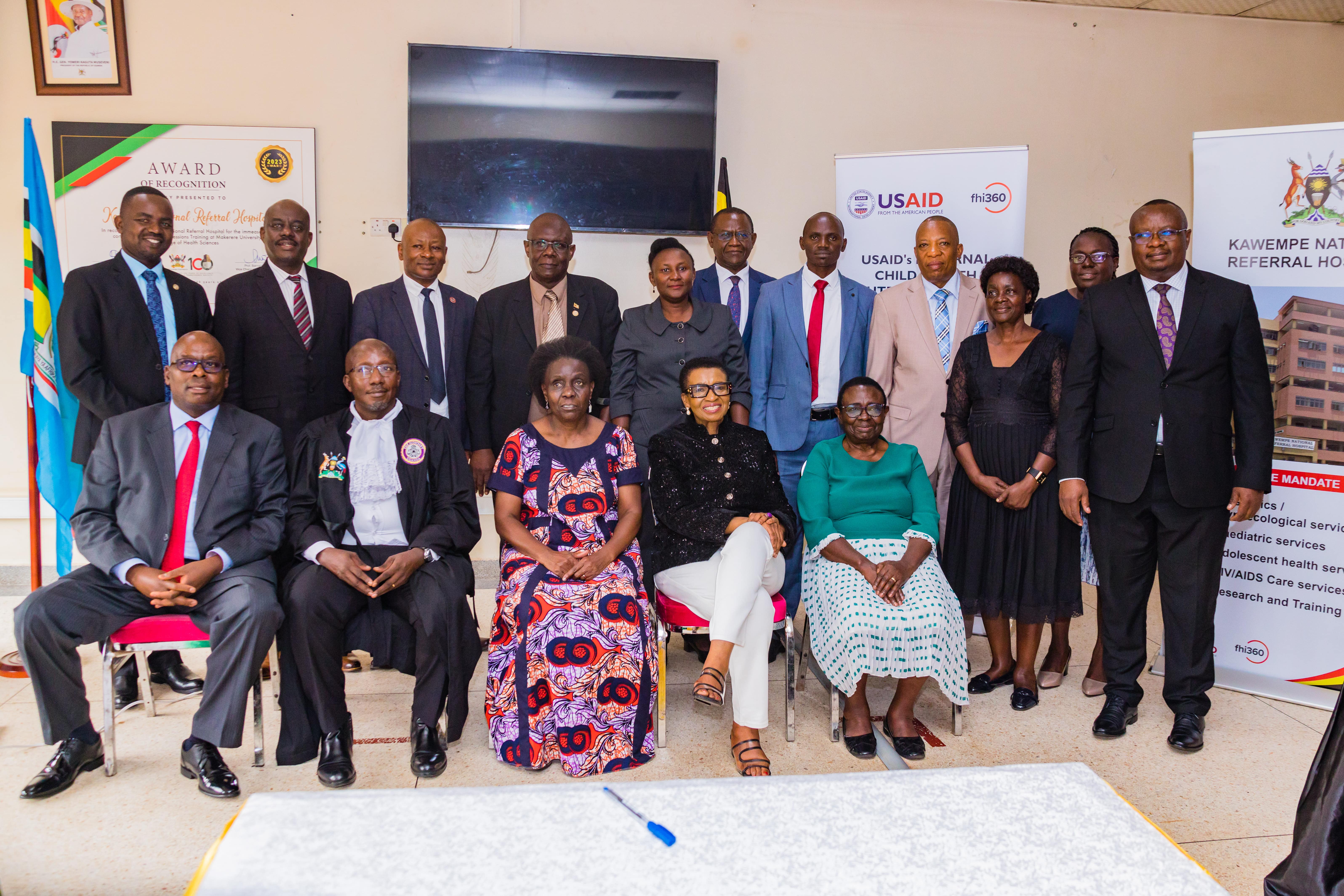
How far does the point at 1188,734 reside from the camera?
3.16 m

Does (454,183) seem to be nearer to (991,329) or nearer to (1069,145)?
(991,329)

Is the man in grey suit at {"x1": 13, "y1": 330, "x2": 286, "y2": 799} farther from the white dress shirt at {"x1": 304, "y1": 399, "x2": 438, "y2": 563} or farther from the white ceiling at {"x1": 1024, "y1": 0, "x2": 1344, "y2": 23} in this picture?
the white ceiling at {"x1": 1024, "y1": 0, "x2": 1344, "y2": 23}

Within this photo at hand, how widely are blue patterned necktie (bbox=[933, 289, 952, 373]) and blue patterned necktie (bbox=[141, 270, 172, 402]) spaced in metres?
3.10

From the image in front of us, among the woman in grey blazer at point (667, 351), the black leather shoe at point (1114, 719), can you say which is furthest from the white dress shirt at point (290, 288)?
the black leather shoe at point (1114, 719)

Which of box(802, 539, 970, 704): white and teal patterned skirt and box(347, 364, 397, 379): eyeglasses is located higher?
box(347, 364, 397, 379): eyeglasses

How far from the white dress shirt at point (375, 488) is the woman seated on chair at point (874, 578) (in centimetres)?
142

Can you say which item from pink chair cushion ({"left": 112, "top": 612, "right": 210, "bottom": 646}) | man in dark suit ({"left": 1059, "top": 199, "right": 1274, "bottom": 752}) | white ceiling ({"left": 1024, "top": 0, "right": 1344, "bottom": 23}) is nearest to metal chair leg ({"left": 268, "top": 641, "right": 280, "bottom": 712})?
pink chair cushion ({"left": 112, "top": 612, "right": 210, "bottom": 646})

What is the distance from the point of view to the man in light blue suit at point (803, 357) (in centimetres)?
386

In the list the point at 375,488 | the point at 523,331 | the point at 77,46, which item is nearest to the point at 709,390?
the point at 523,331

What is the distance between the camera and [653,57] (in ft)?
17.0

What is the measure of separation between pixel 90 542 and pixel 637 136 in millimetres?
3609

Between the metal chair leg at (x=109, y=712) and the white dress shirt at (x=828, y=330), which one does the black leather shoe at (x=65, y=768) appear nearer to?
the metal chair leg at (x=109, y=712)

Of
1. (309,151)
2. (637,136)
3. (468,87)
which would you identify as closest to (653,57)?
(637,136)

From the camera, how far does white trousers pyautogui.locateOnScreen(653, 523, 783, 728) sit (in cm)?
299
